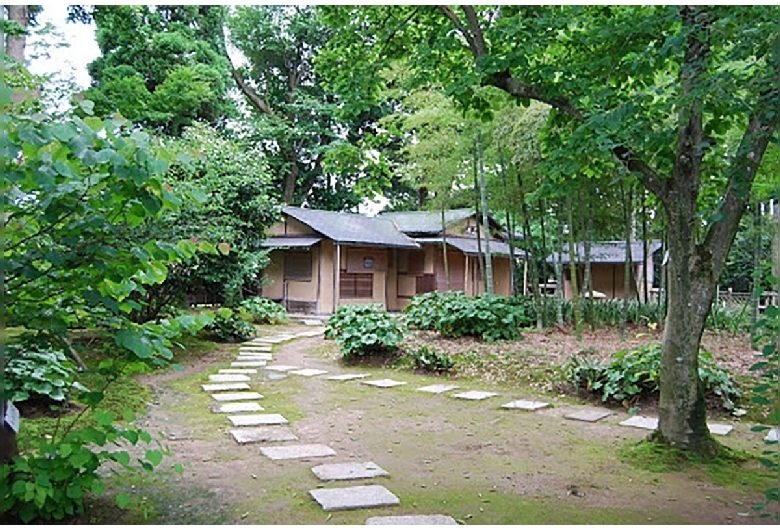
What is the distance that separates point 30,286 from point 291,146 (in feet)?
69.6

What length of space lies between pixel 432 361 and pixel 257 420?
10.4ft

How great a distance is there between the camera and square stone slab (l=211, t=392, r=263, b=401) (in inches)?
230

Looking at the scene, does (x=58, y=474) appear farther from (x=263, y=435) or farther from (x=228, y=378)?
(x=228, y=378)

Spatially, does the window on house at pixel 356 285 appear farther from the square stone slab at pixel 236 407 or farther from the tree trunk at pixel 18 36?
the square stone slab at pixel 236 407

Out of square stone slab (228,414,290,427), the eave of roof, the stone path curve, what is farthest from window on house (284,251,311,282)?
square stone slab (228,414,290,427)

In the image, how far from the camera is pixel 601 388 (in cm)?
597

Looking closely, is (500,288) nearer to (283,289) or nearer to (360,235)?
(360,235)

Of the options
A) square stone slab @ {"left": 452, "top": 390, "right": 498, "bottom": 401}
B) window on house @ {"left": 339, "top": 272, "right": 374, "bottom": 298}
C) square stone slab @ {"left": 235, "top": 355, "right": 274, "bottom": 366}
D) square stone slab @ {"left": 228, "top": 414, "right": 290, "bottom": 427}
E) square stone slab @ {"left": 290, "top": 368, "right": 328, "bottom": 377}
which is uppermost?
window on house @ {"left": 339, "top": 272, "right": 374, "bottom": 298}

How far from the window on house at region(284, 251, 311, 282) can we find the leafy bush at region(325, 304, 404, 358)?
25.0 ft

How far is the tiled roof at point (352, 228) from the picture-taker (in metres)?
15.4

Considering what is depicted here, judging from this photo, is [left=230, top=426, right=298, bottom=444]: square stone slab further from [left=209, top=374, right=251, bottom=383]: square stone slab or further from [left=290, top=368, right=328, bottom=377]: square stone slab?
[left=290, top=368, right=328, bottom=377]: square stone slab

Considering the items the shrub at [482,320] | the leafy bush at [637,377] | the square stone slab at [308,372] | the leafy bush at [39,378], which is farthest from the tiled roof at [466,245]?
the leafy bush at [39,378]

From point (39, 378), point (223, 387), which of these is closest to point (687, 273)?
point (223, 387)

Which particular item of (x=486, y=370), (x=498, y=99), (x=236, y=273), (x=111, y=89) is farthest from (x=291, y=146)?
(x=498, y=99)
